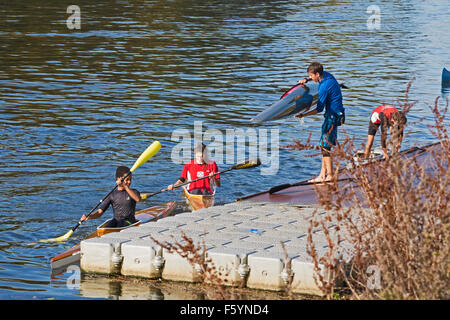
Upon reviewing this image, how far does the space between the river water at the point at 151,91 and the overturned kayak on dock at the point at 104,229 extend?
0.27 meters

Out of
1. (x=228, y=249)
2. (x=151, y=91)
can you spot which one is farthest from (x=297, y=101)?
(x=151, y=91)

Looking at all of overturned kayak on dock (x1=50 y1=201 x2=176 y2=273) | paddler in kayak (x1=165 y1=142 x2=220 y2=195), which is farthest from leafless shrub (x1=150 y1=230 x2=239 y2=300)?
paddler in kayak (x1=165 y1=142 x2=220 y2=195)

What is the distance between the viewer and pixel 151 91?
88.9 feet

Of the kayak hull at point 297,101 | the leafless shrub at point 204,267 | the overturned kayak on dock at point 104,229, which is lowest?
the overturned kayak on dock at point 104,229

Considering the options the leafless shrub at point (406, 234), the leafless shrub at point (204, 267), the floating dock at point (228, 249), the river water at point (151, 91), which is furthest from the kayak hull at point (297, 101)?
the leafless shrub at point (406, 234)

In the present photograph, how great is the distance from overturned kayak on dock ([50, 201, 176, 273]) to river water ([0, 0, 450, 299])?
272mm

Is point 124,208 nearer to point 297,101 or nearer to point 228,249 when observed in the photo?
point 228,249

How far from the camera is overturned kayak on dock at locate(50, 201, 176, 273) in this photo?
11.3 m

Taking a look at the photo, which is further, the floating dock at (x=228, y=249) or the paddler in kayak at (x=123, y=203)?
the paddler in kayak at (x=123, y=203)

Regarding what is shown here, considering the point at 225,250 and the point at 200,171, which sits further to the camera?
the point at 200,171

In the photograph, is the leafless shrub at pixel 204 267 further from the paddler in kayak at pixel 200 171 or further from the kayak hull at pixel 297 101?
the kayak hull at pixel 297 101

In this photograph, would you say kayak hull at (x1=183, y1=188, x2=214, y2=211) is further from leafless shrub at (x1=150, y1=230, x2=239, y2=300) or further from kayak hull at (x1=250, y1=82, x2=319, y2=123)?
leafless shrub at (x1=150, y1=230, x2=239, y2=300)

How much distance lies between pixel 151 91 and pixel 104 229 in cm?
1518

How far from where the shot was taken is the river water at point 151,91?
15383 millimetres
